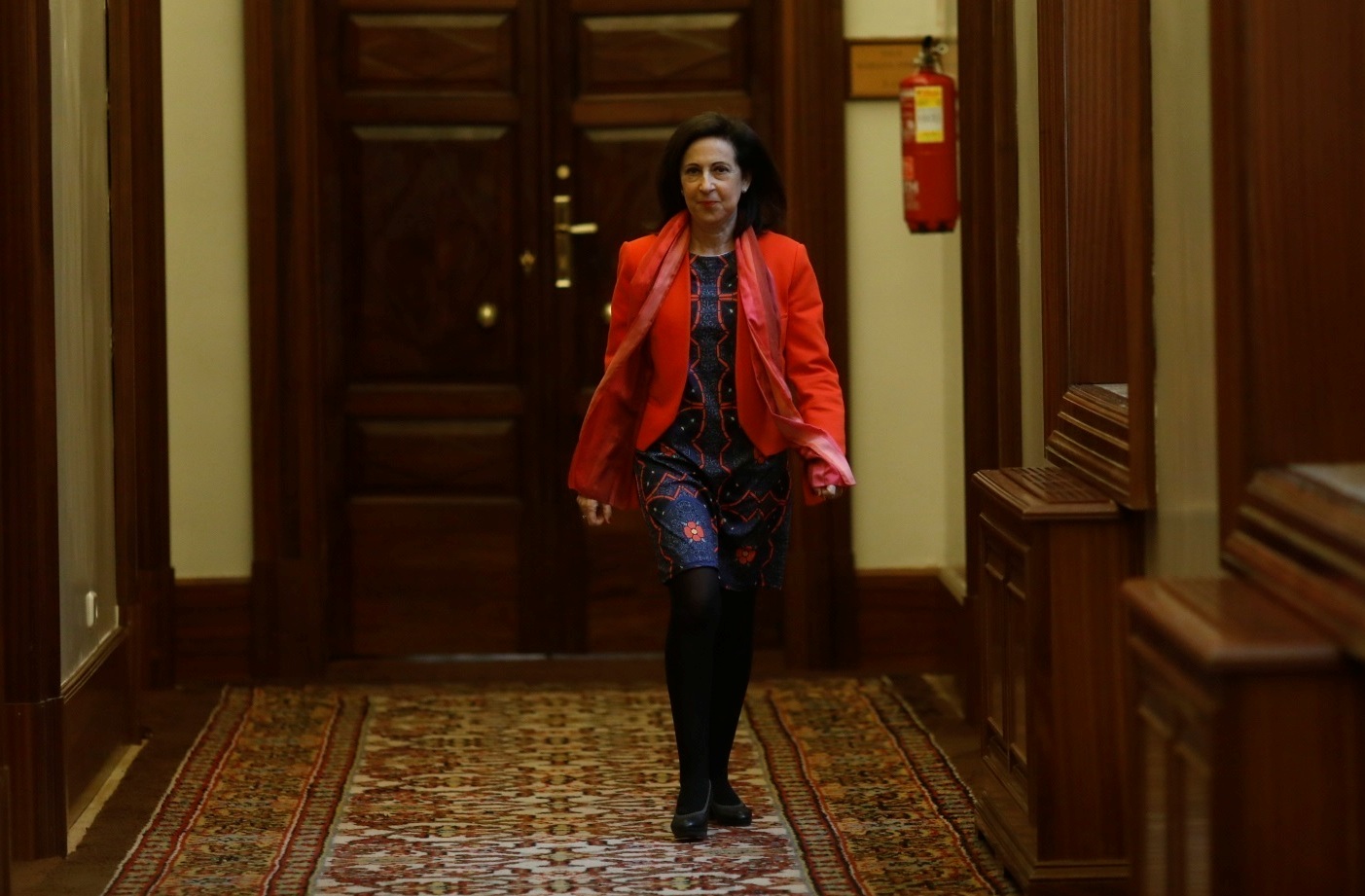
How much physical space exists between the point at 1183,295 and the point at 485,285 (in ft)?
11.4

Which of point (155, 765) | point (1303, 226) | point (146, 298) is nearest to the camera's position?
point (1303, 226)

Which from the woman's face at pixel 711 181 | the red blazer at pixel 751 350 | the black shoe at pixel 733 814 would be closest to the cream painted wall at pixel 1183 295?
the red blazer at pixel 751 350

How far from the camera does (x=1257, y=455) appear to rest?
2.85 meters

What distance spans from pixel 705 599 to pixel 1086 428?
865mm

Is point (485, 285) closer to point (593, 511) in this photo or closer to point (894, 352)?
point (894, 352)

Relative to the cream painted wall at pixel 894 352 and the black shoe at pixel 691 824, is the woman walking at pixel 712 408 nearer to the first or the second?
the black shoe at pixel 691 824

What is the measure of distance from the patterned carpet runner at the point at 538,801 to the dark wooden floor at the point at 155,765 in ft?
0.17

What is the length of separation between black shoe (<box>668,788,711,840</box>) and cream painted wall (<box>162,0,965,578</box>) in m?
2.05

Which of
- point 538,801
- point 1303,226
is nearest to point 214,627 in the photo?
point 538,801

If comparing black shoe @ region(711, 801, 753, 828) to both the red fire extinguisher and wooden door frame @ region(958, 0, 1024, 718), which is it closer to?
wooden door frame @ region(958, 0, 1024, 718)

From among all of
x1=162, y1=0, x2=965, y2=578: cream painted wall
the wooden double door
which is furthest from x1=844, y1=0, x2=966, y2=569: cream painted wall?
the wooden double door

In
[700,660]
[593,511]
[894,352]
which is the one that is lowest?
[700,660]

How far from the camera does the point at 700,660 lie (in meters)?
4.36

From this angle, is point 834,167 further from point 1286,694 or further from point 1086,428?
point 1286,694
